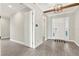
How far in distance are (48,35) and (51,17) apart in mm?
1593

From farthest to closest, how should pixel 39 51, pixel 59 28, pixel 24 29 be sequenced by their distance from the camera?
pixel 59 28, pixel 24 29, pixel 39 51

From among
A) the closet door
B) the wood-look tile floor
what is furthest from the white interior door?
the wood-look tile floor

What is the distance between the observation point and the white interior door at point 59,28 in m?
7.06

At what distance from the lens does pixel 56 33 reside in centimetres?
751

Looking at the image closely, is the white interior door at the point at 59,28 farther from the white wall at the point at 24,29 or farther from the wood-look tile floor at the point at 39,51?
the white wall at the point at 24,29

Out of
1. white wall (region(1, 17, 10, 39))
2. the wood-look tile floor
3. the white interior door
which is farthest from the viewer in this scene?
white wall (region(1, 17, 10, 39))

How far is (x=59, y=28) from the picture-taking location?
24.0 feet

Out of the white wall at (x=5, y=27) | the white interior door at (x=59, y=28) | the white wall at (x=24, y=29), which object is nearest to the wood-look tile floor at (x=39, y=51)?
the white wall at (x=24, y=29)

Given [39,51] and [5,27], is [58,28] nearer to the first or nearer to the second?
[39,51]

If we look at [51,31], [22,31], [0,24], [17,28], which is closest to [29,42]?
[22,31]

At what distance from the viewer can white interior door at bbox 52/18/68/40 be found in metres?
7.06

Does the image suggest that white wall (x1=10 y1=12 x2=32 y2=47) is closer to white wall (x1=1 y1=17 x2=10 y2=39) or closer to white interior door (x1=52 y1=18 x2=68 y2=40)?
white wall (x1=1 y1=17 x2=10 y2=39)

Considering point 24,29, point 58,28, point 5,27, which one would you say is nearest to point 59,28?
point 58,28

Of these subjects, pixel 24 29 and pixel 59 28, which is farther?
pixel 59 28
